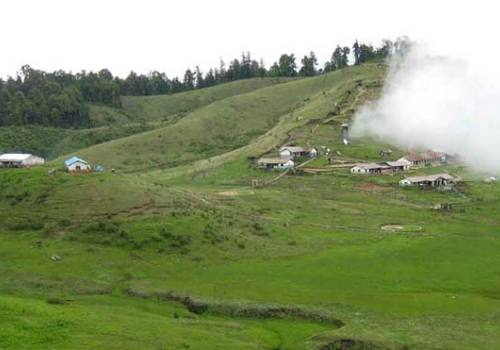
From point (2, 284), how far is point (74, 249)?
1347cm

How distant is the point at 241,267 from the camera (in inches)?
2879

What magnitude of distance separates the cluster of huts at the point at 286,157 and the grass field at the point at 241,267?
30.7 meters

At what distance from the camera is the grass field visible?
4947cm

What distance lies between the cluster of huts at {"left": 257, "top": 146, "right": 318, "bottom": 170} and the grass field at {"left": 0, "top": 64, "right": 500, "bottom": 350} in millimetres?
30698

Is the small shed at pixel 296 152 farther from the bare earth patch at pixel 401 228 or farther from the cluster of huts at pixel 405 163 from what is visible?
the bare earth patch at pixel 401 228

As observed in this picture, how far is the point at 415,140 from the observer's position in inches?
7042

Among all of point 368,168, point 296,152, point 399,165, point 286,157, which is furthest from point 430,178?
point 286,157

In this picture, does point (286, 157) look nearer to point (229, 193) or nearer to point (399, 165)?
point (399, 165)

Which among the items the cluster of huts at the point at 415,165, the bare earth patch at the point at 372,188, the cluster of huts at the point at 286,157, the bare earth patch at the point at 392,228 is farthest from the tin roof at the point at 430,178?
the bare earth patch at the point at 392,228

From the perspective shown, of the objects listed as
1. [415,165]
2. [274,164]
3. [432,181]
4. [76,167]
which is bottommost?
[432,181]

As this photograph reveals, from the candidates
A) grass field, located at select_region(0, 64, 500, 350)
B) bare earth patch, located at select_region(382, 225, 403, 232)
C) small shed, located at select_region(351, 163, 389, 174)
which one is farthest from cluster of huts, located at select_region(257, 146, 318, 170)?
bare earth patch, located at select_region(382, 225, 403, 232)

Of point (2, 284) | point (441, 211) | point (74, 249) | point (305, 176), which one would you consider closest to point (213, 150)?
point (305, 176)

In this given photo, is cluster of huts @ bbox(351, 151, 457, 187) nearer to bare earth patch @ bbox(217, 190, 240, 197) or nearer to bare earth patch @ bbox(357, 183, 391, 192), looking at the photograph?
bare earth patch @ bbox(357, 183, 391, 192)

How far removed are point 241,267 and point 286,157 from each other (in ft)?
296
